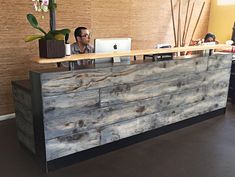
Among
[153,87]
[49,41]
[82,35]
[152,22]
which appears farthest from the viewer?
[152,22]

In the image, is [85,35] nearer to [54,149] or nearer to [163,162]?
[54,149]

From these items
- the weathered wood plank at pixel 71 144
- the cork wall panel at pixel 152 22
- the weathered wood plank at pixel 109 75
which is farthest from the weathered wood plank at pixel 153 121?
the cork wall panel at pixel 152 22

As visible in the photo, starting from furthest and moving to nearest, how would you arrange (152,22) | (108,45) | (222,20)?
1. (222,20)
2. (152,22)
3. (108,45)

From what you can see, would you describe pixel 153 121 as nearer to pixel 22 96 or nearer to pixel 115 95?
pixel 115 95

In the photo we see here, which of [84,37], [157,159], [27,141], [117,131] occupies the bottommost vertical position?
[157,159]

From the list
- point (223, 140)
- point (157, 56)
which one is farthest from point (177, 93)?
point (223, 140)

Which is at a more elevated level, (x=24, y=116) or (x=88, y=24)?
(x=88, y=24)

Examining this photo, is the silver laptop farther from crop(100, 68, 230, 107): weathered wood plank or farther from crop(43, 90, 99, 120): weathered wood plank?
crop(43, 90, 99, 120): weathered wood plank

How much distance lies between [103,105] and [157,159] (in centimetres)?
82

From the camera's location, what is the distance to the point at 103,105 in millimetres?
2721

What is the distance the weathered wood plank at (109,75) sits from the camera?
237 centimetres

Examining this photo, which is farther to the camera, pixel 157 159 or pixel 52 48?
pixel 157 159

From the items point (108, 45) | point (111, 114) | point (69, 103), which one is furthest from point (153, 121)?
point (69, 103)

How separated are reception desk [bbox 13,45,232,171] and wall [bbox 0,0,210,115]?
3.82ft
